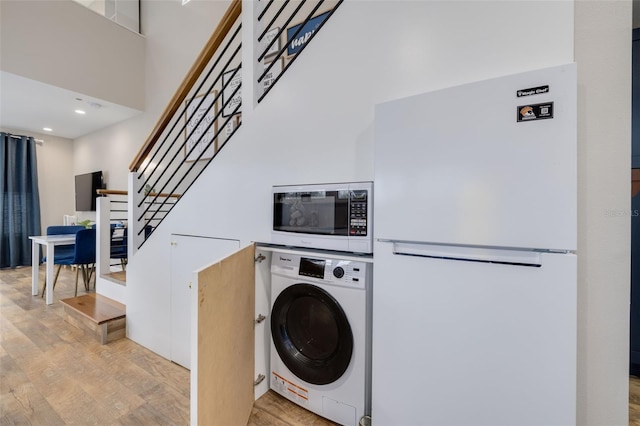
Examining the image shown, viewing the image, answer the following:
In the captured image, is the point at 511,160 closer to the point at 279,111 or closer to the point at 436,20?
the point at 436,20

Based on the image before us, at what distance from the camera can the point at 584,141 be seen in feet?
3.25

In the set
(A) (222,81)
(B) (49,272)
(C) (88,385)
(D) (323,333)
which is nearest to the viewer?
(D) (323,333)

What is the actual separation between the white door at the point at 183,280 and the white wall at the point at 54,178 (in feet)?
18.8

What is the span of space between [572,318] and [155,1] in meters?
6.01

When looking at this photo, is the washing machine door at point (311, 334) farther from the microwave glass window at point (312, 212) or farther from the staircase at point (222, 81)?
the staircase at point (222, 81)

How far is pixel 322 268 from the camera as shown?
138cm

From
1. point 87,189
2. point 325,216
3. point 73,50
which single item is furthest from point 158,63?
point 325,216

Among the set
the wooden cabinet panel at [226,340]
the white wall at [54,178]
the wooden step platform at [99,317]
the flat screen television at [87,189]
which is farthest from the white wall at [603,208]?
the white wall at [54,178]

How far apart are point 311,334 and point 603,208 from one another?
1.39 meters

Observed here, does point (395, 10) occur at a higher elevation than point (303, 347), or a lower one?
higher

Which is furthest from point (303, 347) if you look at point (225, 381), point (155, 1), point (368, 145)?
point (155, 1)

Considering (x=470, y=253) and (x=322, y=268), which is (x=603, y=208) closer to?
(x=470, y=253)

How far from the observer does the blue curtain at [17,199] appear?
16.0 ft

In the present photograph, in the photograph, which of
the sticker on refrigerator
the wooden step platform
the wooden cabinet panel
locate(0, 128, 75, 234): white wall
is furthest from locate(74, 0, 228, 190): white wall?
the sticker on refrigerator
